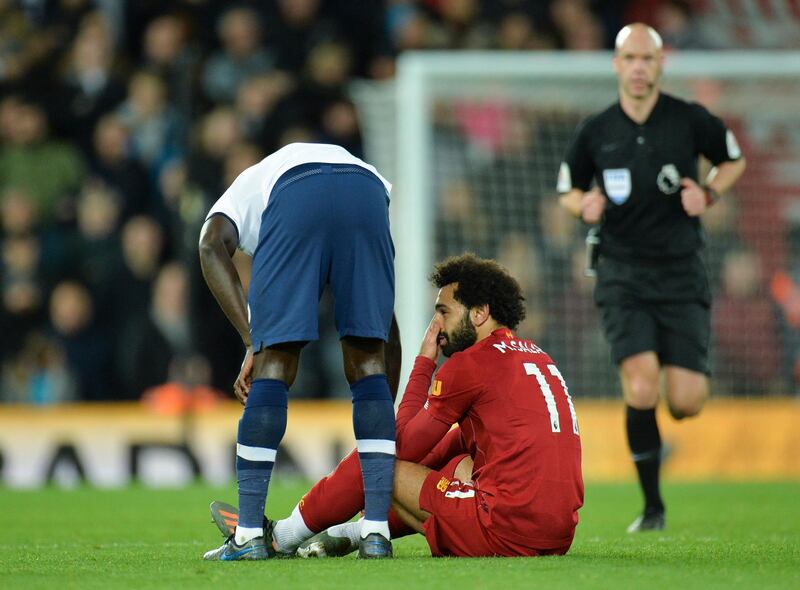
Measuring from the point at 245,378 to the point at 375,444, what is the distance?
0.50 m

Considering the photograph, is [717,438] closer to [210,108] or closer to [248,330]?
[210,108]

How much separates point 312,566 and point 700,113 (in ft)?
11.2

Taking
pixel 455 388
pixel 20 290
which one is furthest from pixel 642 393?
pixel 20 290

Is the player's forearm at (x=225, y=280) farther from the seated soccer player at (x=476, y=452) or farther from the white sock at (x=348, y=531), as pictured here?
the white sock at (x=348, y=531)

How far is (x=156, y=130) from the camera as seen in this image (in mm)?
12203

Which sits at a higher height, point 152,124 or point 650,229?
point 152,124

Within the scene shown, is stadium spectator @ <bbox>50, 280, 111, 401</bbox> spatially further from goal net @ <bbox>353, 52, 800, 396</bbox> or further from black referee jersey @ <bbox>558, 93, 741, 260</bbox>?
black referee jersey @ <bbox>558, 93, 741, 260</bbox>

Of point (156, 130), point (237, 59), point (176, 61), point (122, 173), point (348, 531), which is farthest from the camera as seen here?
point (237, 59)

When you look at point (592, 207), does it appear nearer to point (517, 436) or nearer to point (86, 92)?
point (517, 436)

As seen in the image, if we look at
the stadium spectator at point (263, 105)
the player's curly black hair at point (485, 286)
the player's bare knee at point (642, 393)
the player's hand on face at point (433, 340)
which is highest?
the stadium spectator at point (263, 105)

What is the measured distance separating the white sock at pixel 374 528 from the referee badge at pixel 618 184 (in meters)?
2.65

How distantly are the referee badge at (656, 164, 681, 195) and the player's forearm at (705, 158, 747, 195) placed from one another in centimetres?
16

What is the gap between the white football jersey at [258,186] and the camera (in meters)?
4.74

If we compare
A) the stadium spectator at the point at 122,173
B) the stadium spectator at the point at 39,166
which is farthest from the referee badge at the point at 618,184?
the stadium spectator at the point at 39,166
